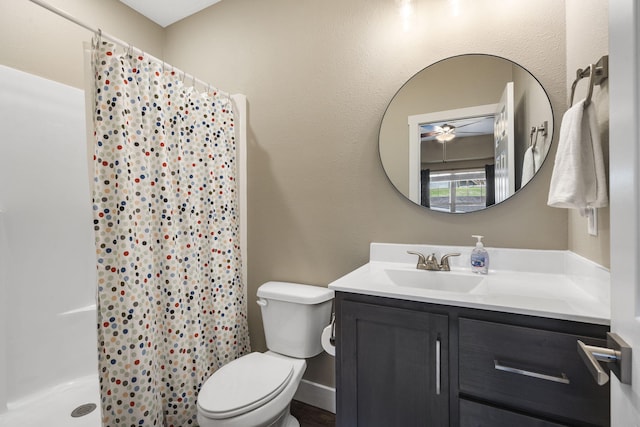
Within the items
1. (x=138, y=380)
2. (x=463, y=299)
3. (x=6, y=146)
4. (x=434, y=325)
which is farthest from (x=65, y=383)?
(x=463, y=299)

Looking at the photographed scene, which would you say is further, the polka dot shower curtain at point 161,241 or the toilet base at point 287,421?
the toilet base at point 287,421

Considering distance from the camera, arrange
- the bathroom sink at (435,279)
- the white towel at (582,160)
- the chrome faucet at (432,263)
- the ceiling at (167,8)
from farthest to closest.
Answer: the ceiling at (167,8)
the chrome faucet at (432,263)
the bathroom sink at (435,279)
the white towel at (582,160)

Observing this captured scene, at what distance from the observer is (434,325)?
1.05 meters

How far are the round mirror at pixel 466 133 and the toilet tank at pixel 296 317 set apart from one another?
31.8 inches

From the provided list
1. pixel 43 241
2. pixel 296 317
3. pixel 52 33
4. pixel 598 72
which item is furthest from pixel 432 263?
pixel 52 33

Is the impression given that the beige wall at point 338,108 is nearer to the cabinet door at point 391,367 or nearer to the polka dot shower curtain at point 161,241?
the polka dot shower curtain at point 161,241

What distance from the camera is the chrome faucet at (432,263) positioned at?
1491 mm

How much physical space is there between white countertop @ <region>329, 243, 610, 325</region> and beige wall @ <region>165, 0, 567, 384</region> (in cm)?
7

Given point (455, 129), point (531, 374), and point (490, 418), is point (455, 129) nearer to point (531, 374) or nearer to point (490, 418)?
point (531, 374)

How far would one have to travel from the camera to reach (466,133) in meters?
1.54

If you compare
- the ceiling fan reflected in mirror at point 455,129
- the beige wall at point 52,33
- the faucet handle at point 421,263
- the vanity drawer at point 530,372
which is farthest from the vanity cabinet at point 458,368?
the beige wall at point 52,33

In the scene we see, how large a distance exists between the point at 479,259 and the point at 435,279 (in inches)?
8.7

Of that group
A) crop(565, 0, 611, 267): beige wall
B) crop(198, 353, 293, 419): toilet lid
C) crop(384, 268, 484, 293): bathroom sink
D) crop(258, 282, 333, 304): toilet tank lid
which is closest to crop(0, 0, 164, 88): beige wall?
crop(258, 282, 333, 304): toilet tank lid

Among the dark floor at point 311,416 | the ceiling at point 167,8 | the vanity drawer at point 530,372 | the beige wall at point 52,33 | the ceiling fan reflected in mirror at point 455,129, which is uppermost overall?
the ceiling at point 167,8
